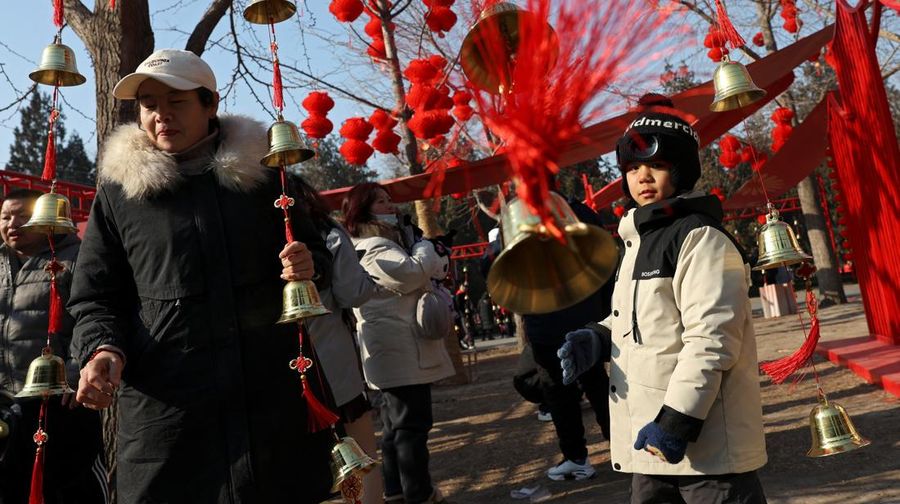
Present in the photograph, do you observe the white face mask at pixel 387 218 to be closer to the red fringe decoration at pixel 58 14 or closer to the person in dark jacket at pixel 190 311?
the person in dark jacket at pixel 190 311

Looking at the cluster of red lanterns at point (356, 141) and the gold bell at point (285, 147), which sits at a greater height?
the cluster of red lanterns at point (356, 141)

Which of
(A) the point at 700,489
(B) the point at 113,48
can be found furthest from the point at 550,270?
(B) the point at 113,48

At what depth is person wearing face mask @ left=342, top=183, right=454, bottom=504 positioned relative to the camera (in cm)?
403

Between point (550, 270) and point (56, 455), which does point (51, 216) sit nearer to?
point (56, 455)

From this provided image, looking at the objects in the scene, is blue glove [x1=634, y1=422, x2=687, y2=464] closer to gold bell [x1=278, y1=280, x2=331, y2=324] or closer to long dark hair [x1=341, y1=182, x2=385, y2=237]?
gold bell [x1=278, y1=280, x2=331, y2=324]

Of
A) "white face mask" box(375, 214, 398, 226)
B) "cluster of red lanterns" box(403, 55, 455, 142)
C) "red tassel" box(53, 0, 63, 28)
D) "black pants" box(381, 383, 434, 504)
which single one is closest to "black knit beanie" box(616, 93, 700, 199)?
"white face mask" box(375, 214, 398, 226)

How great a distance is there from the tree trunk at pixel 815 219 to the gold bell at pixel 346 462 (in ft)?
50.1

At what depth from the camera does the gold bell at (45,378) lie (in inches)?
114

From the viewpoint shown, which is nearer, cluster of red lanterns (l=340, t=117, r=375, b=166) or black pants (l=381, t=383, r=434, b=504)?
black pants (l=381, t=383, r=434, b=504)

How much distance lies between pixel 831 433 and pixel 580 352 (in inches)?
49.6

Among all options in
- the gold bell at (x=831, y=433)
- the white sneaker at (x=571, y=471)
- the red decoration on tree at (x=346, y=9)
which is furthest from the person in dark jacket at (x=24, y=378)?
the red decoration on tree at (x=346, y=9)

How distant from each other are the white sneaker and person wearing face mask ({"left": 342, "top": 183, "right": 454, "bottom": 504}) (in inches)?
37.7

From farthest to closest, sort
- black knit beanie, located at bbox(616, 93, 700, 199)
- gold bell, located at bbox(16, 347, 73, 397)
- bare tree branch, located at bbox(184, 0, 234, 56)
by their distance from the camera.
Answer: bare tree branch, located at bbox(184, 0, 234, 56) < gold bell, located at bbox(16, 347, 73, 397) < black knit beanie, located at bbox(616, 93, 700, 199)

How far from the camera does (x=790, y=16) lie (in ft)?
50.0
